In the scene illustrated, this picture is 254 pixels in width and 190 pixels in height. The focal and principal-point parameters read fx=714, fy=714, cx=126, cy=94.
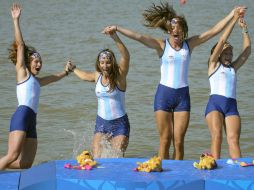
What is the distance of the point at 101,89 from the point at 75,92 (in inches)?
234

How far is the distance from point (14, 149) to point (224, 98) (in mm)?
2501

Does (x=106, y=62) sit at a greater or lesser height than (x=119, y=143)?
greater

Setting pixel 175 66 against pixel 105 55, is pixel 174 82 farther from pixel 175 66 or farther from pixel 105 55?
pixel 105 55

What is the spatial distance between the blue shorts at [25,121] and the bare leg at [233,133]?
7.42ft

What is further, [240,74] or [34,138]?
[240,74]

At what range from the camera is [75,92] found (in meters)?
14.2

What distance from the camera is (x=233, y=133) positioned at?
8219 mm

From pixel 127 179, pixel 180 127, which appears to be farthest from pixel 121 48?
pixel 127 179

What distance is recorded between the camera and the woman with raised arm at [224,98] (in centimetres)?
827

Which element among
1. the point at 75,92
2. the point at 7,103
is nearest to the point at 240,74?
the point at 75,92

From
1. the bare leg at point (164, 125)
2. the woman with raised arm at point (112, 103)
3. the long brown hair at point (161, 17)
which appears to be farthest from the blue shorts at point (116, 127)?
the long brown hair at point (161, 17)

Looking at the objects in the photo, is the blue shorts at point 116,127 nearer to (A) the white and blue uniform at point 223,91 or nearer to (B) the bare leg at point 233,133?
(A) the white and blue uniform at point 223,91

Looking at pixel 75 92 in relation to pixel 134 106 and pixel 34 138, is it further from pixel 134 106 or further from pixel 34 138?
pixel 34 138

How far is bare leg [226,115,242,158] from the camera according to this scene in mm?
8227
